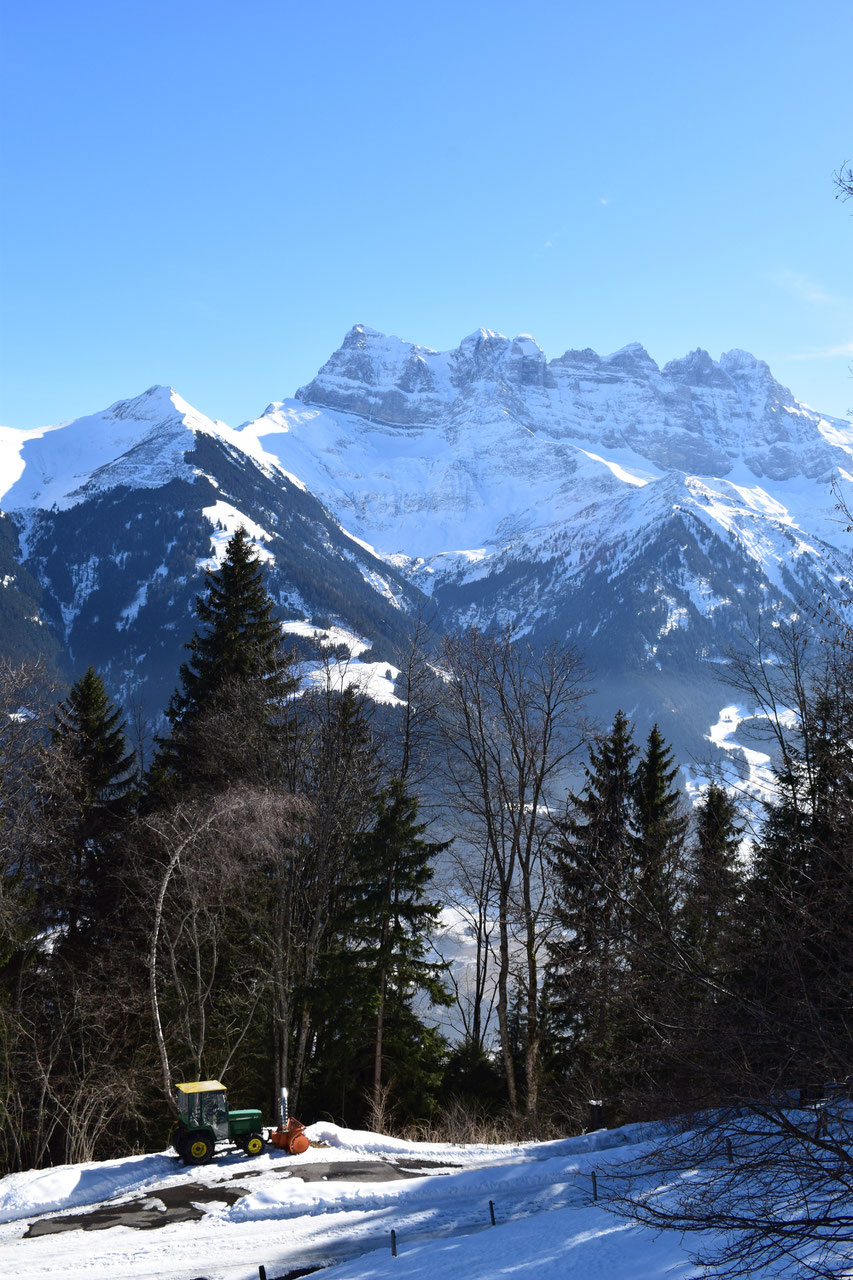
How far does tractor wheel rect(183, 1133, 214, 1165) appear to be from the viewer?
20203mm

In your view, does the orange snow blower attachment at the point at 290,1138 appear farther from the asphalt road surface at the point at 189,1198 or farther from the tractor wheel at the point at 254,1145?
the asphalt road surface at the point at 189,1198

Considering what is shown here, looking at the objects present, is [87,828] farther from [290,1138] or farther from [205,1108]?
[290,1138]

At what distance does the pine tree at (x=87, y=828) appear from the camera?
2794 centimetres

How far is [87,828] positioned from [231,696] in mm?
6110

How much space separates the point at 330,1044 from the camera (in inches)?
1102

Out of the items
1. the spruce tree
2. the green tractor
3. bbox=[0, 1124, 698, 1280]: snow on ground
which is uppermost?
the spruce tree

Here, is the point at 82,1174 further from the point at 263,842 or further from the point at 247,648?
the point at 247,648

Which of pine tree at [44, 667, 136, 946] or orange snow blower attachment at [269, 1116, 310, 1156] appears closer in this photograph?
orange snow blower attachment at [269, 1116, 310, 1156]

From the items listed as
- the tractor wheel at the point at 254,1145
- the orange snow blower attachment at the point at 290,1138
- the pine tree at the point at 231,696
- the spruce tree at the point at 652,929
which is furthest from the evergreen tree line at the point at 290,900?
the orange snow blower attachment at the point at 290,1138

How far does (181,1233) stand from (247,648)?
18759mm

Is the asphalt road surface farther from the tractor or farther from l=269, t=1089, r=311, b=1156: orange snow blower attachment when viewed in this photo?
the tractor

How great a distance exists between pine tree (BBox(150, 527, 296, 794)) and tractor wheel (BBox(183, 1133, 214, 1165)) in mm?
8842

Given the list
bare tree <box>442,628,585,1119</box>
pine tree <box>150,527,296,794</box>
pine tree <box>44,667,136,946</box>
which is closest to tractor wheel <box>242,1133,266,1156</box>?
bare tree <box>442,628,585,1119</box>

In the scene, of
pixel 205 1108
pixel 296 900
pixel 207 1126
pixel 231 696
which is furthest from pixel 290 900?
pixel 207 1126
